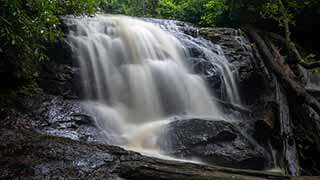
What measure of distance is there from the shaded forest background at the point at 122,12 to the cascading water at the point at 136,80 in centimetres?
71

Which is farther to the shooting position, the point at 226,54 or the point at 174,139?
the point at 226,54

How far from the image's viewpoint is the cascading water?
23.1 feet

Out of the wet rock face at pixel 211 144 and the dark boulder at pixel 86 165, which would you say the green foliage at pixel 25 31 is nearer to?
the dark boulder at pixel 86 165

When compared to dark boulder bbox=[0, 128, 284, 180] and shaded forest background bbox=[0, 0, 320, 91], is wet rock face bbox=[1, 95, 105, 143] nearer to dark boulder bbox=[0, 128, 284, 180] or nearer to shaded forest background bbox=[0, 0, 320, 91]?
shaded forest background bbox=[0, 0, 320, 91]

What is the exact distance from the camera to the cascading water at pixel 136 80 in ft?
23.1

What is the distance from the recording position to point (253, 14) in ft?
38.1

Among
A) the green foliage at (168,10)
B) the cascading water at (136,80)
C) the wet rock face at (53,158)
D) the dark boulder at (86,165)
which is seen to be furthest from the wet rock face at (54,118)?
the green foliage at (168,10)

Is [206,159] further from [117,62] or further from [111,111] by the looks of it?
[117,62]

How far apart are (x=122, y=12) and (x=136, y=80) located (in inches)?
483

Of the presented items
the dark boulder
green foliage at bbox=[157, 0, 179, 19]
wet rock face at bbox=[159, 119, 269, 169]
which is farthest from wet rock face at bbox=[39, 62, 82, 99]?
green foliage at bbox=[157, 0, 179, 19]

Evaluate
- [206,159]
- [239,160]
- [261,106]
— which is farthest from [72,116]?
[261,106]

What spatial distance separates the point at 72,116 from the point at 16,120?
105cm

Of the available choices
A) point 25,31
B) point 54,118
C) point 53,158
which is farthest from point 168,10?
point 53,158

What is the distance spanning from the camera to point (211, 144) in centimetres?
652
